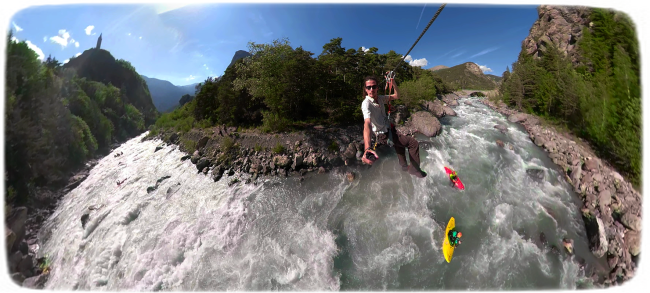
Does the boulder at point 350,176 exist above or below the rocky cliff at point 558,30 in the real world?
below

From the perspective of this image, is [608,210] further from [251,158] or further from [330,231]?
[251,158]

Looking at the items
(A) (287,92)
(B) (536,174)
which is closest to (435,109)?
(B) (536,174)

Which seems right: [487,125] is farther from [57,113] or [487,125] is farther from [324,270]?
[57,113]

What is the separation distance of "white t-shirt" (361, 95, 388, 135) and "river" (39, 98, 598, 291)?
5.03 m

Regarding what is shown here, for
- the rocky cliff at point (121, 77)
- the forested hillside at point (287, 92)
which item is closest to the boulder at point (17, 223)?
the forested hillside at point (287, 92)

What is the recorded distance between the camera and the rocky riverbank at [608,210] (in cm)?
568

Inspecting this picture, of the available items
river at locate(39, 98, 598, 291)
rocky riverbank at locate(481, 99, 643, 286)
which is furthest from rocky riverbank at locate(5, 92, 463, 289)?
rocky riverbank at locate(481, 99, 643, 286)

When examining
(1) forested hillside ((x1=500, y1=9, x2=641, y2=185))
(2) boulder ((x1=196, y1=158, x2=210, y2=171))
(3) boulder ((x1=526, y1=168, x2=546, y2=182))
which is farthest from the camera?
(2) boulder ((x1=196, y1=158, x2=210, y2=171))

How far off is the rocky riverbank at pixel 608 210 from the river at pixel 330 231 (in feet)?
1.20

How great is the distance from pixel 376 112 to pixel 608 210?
10619 mm

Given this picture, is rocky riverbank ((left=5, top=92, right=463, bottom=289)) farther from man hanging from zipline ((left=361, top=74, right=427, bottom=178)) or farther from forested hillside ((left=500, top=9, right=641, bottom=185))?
forested hillside ((left=500, top=9, right=641, bottom=185))

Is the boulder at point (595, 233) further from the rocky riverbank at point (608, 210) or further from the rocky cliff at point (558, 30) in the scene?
the rocky cliff at point (558, 30)

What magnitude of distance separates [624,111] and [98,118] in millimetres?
37560

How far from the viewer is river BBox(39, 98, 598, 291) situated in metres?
5.63
